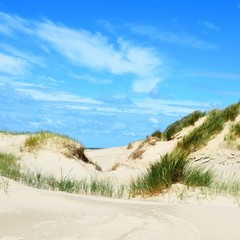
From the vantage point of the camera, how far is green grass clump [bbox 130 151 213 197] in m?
7.96

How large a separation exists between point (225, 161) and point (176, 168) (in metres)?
5.61

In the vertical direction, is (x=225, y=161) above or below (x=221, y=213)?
above

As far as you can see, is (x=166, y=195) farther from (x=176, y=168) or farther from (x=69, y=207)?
(x=69, y=207)

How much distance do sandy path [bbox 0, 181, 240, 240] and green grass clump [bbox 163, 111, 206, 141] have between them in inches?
485

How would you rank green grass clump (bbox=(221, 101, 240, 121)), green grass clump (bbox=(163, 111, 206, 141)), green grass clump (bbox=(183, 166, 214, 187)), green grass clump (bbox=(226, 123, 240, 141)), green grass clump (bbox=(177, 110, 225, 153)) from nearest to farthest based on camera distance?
green grass clump (bbox=(183, 166, 214, 187)) → green grass clump (bbox=(226, 123, 240, 141)) → green grass clump (bbox=(177, 110, 225, 153)) → green grass clump (bbox=(221, 101, 240, 121)) → green grass clump (bbox=(163, 111, 206, 141))

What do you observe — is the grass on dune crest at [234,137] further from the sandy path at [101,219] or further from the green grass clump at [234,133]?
the sandy path at [101,219]

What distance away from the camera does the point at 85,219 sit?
4.60 metres

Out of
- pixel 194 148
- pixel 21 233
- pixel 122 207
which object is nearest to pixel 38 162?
pixel 194 148

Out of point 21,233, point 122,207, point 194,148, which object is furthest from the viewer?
point 194,148

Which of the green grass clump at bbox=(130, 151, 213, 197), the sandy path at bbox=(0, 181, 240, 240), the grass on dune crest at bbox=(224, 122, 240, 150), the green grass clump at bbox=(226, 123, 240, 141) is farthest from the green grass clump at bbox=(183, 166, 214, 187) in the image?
the green grass clump at bbox=(226, 123, 240, 141)

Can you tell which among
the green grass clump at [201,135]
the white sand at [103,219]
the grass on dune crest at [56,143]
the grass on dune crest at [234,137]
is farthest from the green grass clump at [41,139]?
the white sand at [103,219]

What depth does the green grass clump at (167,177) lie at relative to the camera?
7.96 m

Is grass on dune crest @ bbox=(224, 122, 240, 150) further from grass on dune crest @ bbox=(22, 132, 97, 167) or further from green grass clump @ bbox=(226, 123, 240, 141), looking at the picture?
grass on dune crest @ bbox=(22, 132, 97, 167)

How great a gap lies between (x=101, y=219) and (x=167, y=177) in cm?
362
